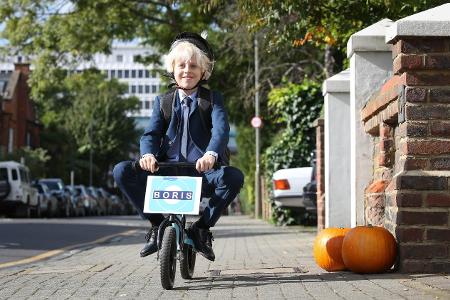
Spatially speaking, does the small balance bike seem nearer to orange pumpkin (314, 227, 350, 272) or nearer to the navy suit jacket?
the navy suit jacket

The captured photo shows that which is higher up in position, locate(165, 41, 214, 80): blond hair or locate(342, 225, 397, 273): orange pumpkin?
locate(165, 41, 214, 80): blond hair

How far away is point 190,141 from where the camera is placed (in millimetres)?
6586

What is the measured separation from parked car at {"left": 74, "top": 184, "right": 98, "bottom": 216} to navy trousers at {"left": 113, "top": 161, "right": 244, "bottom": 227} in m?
34.6

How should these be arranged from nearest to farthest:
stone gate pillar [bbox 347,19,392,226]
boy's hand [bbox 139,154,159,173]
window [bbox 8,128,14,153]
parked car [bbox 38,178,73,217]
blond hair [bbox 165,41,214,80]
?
boy's hand [bbox 139,154,159,173]
blond hair [bbox 165,41,214,80]
stone gate pillar [bbox 347,19,392,226]
parked car [bbox 38,178,73,217]
window [bbox 8,128,14,153]

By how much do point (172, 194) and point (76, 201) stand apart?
33.5m

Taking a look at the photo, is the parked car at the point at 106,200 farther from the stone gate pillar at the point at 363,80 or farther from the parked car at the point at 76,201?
the stone gate pillar at the point at 363,80

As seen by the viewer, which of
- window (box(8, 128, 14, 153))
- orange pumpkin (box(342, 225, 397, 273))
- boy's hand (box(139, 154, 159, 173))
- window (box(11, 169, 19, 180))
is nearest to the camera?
boy's hand (box(139, 154, 159, 173))

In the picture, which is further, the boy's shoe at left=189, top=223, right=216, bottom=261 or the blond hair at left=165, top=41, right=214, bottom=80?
the blond hair at left=165, top=41, right=214, bottom=80

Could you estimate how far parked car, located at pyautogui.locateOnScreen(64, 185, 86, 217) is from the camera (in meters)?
38.5

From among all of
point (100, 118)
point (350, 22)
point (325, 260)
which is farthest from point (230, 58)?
point (100, 118)

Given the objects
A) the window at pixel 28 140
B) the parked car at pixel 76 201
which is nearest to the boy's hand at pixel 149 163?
the parked car at pixel 76 201

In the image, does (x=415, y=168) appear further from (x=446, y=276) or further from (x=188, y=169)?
(x=188, y=169)

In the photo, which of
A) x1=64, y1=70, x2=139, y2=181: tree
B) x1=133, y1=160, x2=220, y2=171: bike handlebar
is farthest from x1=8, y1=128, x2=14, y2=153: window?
x1=133, y1=160, x2=220, y2=171: bike handlebar

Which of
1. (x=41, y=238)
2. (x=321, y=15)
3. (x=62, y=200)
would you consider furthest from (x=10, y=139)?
(x=321, y=15)
